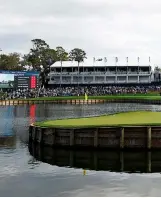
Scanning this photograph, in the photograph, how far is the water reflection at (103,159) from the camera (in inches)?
1284

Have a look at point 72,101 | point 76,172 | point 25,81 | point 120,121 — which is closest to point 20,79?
point 25,81

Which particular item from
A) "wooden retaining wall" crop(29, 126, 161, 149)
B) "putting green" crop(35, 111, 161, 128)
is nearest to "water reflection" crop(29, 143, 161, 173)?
"wooden retaining wall" crop(29, 126, 161, 149)

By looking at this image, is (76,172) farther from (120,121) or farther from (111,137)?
(120,121)

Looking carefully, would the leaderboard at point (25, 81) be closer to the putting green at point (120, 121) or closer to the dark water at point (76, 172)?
the putting green at point (120, 121)

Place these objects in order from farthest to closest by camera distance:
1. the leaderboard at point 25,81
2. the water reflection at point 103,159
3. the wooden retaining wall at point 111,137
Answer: the leaderboard at point 25,81
the wooden retaining wall at point 111,137
the water reflection at point 103,159

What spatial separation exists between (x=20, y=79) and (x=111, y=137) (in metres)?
111

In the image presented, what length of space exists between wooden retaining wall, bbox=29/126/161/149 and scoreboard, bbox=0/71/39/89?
4253 inches

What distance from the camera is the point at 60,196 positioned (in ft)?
82.0

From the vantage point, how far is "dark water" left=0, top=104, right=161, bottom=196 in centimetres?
2620

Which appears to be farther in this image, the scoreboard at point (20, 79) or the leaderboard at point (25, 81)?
the scoreboard at point (20, 79)

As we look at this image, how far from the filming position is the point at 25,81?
147500mm

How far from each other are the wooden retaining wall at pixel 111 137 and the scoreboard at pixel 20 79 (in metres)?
108

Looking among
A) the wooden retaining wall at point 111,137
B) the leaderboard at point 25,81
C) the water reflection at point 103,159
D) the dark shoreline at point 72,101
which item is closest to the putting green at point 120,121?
the wooden retaining wall at point 111,137

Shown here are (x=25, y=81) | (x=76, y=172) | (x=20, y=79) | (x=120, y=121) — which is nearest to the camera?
(x=76, y=172)
